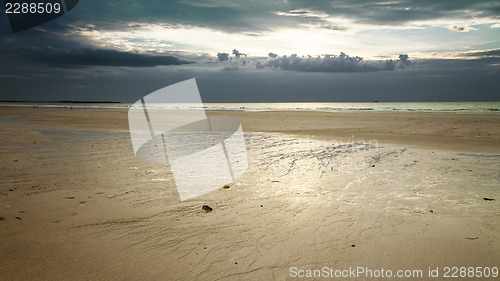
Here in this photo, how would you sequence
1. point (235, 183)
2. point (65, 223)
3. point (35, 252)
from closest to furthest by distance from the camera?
1. point (35, 252)
2. point (65, 223)
3. point (235, 183)

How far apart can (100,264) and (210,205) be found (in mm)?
1600

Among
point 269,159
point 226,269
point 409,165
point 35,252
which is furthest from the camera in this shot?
point 269,159

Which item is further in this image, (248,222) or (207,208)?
(207,208)

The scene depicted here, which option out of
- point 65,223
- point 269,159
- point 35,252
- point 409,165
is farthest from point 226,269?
point 409,165

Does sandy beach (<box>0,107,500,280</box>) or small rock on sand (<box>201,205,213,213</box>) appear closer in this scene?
sandy beach (<box>0,107,500,280</box>)

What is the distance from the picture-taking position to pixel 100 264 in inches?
98.3

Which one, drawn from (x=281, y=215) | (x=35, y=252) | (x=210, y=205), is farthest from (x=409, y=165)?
(x=35, y=252)

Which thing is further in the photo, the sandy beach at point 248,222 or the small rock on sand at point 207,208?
the small rock on sand at point 207,208

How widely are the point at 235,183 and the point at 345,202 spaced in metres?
1.82

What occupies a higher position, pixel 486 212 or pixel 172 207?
pixel 486 212

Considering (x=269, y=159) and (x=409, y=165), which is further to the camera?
(x=269, y=159)

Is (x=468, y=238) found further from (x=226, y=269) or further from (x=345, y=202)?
(x=226, y=269)

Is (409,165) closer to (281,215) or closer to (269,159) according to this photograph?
(269,159)

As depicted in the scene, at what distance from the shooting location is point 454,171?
5.65m
